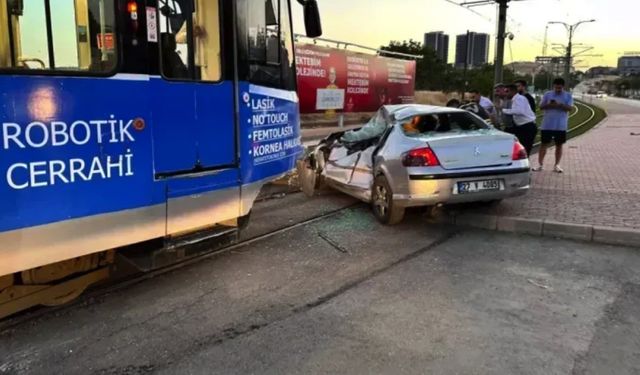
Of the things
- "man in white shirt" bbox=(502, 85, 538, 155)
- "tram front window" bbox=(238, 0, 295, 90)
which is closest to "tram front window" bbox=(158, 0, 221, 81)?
"tram front window" bbox=(238, 0, 295, 90)

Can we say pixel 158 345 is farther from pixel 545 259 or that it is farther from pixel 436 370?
pixel 545 259

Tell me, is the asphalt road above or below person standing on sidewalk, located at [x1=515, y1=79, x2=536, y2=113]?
below

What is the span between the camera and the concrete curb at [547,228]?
6.46 m

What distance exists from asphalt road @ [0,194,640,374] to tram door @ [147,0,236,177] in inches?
45.9

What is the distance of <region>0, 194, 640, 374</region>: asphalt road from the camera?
3678mm

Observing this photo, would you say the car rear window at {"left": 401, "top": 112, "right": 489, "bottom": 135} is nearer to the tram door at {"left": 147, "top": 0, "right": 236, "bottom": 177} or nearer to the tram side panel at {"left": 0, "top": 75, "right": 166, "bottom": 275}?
the tram door at {"left": 147, "top": 0, "right": 236, "bottom": 177}

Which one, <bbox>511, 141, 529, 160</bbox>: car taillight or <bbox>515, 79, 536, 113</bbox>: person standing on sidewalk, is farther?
<bbox>515, 79, 536, 113</bbox>: person standing on sidewalk

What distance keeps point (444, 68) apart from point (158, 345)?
192 ft

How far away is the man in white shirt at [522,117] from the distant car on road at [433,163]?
298 cm

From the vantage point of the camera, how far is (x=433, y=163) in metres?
6.73

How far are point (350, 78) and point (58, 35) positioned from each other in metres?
13.0

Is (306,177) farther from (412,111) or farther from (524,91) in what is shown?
(524,91)

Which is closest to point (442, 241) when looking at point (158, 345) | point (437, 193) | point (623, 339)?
point (437, 193)

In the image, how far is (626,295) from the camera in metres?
4.88
